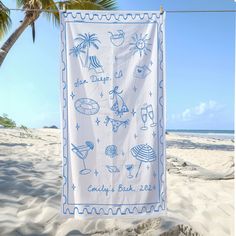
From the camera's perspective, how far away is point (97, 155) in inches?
113

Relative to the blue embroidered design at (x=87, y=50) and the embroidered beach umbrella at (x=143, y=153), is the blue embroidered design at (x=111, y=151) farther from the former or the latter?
the blue embroidered design at (x=87, y=50)

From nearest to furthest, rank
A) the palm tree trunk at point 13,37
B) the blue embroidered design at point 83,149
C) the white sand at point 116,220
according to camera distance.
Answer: the blue embroidered design at point 83,149 < the white sand at point 116,220 < the palm tree trunk at point 13,37

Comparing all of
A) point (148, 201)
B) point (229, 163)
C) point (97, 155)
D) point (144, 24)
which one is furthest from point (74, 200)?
point (229, 163)

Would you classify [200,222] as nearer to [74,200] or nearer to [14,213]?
[74,200]

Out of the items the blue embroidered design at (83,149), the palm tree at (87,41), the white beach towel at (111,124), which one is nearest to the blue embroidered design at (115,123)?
the white beach towel at (111,124)

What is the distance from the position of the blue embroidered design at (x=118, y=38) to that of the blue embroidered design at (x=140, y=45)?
0.09 m

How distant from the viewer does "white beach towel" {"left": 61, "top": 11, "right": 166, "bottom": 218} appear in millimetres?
2867

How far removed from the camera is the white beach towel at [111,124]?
2867mm

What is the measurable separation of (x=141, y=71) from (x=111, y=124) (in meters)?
0.53

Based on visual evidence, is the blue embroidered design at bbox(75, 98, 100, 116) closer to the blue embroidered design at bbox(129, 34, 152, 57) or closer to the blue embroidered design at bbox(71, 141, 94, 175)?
the blue embroidered design at bbox(71, 141, 94, 175)

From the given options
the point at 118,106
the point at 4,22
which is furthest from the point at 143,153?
the point at 4,22

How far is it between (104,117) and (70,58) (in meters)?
0.59

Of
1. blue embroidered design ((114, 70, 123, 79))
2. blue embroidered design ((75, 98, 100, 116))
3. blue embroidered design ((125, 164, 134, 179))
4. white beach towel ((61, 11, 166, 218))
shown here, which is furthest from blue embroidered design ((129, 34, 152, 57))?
blue embroidered design ((125, 164, 134, 179))

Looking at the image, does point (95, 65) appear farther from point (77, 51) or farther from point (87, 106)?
point (87, 106)
